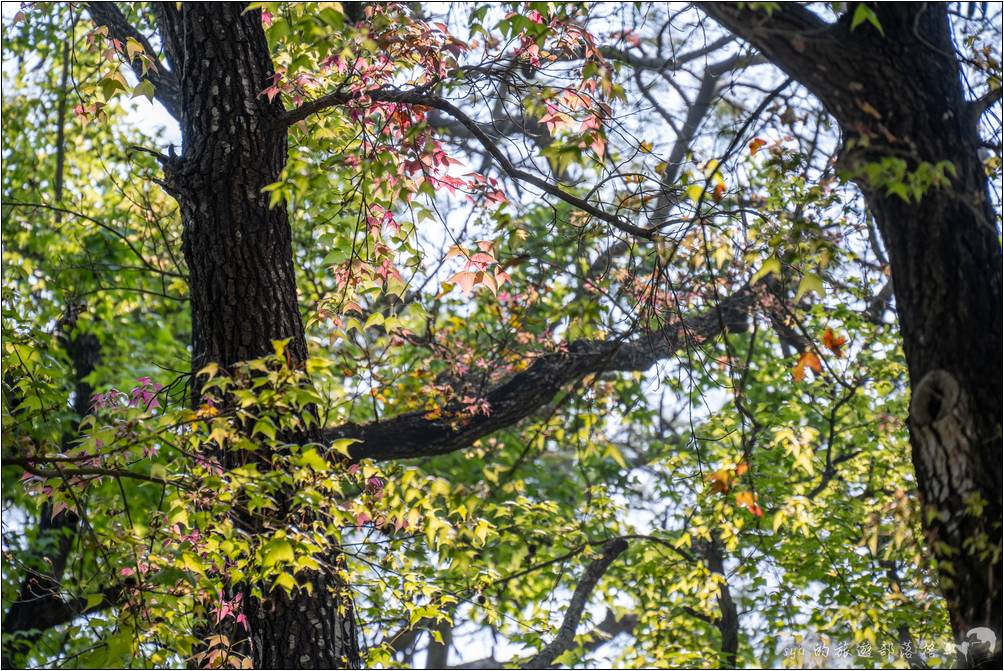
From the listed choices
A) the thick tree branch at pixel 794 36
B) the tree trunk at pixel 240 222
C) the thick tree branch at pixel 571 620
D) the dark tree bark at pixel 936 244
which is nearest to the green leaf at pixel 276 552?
the tree trunk at pixel 240 222

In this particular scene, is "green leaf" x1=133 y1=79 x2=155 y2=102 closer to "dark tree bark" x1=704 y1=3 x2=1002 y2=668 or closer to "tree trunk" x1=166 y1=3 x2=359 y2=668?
"tree trunk" x1=166 y1=3 x2=359 y2=668

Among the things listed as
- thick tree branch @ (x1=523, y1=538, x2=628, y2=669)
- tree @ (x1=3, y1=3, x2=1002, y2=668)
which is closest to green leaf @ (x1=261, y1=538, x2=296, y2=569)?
tree @ (x1=3, y1=3, x2=1002, y2=668)

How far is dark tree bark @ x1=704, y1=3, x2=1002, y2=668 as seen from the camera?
2.85 metres

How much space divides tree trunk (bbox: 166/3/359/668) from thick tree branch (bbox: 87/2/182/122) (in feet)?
2.95

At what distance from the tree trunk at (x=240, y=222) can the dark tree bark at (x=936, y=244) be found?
7.60 ft

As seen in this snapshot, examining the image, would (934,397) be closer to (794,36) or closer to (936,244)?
(936,244)

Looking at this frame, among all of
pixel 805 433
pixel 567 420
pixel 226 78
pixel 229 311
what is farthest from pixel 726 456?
pixel 567 420

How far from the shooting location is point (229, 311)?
4.53 m

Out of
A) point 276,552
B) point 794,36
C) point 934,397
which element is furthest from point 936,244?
point 276,552

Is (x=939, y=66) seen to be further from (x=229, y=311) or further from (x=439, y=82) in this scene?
(x=229, y=311)

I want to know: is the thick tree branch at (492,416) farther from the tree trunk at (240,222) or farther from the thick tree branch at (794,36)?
the thick tree branch at (794,36)

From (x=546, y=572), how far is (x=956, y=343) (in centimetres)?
696

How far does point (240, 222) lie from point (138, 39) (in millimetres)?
2414

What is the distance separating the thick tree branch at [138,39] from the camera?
6.03m
